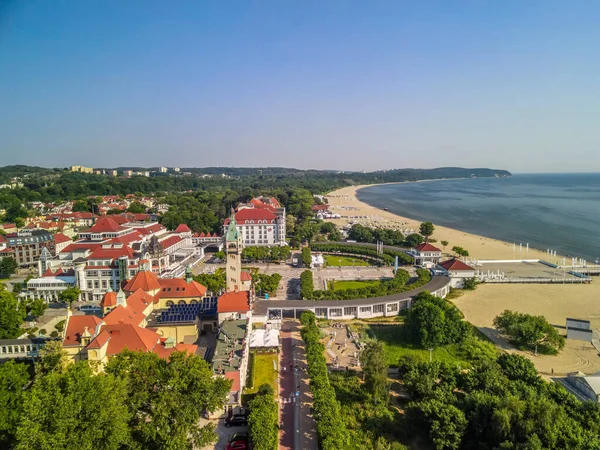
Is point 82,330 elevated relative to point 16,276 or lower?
elevated

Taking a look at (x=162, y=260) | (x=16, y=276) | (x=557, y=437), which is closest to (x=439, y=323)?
(x=557, y=437)

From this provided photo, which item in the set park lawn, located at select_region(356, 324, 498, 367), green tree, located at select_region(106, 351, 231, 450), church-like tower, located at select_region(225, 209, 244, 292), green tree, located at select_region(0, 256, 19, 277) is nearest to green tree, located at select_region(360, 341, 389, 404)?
park lawn, located at select_region(356, 324, 498, 367)

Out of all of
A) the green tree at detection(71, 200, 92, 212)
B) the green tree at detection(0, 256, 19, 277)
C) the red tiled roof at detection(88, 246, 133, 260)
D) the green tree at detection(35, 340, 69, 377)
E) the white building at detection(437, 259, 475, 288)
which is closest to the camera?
the green tree at detection(35, 340, 69, 377)

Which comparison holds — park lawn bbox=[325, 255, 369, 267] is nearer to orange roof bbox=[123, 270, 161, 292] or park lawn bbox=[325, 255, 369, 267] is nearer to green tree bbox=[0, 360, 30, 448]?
orange roof bbox=[123, 270, 161, 292]

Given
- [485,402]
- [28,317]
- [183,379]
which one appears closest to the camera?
[183,379]

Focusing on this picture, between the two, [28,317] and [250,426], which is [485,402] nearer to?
[250,426]

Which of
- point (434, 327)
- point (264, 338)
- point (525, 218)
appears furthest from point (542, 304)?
point (525, 218)
